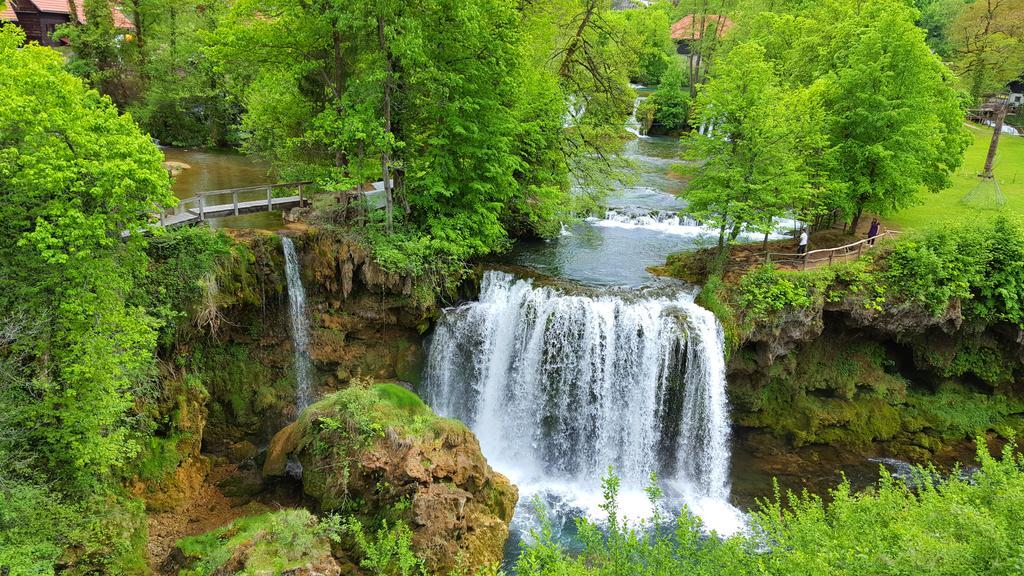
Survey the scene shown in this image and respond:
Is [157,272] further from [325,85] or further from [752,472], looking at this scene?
[752,472]

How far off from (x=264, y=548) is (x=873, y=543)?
34.0ft

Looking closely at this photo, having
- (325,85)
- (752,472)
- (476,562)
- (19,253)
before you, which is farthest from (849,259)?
(19,253)

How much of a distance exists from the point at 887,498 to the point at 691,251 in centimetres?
1336

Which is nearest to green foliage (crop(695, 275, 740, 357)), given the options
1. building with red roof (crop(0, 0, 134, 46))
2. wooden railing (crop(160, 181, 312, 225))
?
wooden railing (crop(160, 181, 312, 225))

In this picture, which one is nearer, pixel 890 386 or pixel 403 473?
pixel 403 473

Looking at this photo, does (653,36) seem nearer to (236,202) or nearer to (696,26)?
(696,26)

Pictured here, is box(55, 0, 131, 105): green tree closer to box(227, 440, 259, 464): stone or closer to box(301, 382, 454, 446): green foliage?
box(227, 440, 259, 464): stone

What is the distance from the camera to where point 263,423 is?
17109 millimetres

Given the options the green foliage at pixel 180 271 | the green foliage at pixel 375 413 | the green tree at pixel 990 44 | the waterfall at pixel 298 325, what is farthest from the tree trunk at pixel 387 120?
the green tree at pixel 990 44

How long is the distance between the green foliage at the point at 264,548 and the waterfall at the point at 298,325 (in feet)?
17.0

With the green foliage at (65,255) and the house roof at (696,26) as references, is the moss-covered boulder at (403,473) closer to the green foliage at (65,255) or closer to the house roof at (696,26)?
the green foliage at (65,255)

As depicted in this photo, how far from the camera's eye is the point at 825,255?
20.7 meters

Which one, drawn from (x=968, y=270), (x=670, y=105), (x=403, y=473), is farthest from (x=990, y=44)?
(x=403, y=473)

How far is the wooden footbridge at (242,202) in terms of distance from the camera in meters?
17.0
